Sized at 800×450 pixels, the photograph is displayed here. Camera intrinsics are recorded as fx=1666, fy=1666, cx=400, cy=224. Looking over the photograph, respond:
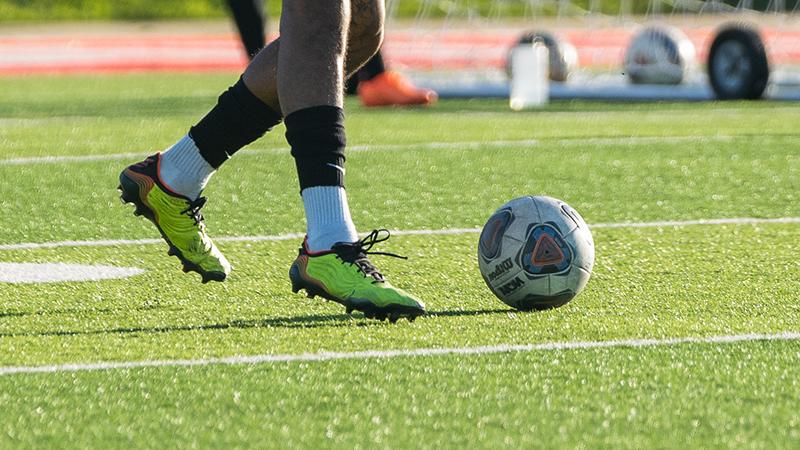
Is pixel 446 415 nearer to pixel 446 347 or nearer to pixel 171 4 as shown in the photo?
pixel 446 347

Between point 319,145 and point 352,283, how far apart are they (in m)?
0.38

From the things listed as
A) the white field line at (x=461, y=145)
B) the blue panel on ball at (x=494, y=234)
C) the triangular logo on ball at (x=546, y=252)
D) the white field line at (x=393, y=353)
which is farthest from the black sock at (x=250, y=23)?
the white field line at (x=393, y=353)

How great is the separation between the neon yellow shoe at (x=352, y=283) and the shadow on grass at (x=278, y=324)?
6 centimetres

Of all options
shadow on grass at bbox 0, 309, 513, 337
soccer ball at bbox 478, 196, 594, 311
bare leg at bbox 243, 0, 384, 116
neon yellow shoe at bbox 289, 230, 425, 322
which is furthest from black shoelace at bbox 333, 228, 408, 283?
bare leg at bbox 243, 0, 384, 116

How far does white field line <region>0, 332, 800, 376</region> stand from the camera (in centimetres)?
364

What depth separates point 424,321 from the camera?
165 inches

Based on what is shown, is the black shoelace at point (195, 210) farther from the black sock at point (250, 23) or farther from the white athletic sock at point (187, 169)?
the black sock at point (250, 23)

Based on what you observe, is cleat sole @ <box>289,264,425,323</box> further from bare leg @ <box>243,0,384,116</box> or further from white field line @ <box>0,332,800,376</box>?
bare leg @ <box>243,0,384,116</box>

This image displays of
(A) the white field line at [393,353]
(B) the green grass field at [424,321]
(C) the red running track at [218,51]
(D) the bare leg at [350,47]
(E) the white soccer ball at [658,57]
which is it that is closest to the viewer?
(B) the green grass field at [424,321]

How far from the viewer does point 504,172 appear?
8.06 m

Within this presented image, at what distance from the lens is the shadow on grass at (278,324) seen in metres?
4.08

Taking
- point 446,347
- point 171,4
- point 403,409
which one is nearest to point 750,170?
point 446,347

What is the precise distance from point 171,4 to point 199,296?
3104cm

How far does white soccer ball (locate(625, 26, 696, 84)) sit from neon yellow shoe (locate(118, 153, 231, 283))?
10493 millimetres
